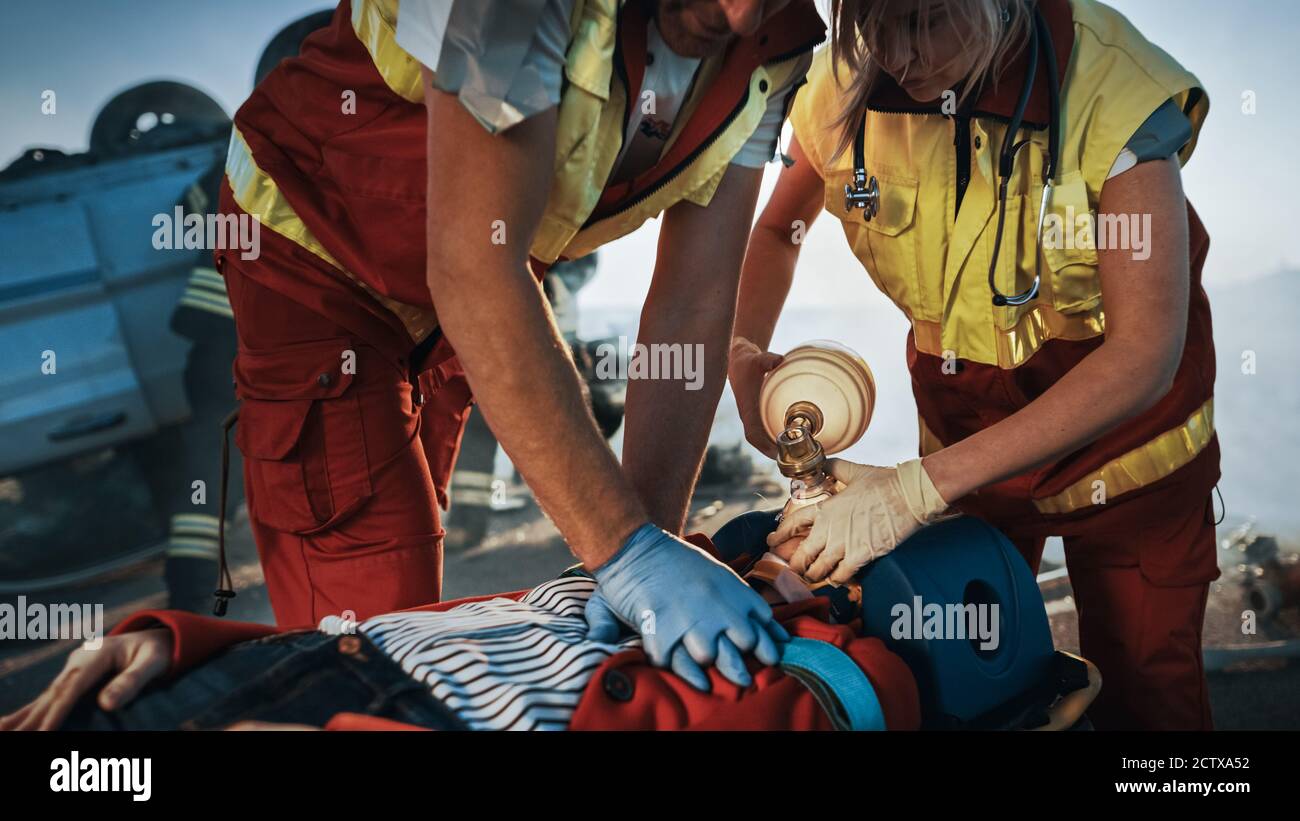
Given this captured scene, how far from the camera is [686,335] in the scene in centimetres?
176

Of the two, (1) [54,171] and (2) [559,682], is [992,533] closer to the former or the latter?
(2) [559,682]

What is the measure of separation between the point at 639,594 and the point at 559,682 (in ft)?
0.60

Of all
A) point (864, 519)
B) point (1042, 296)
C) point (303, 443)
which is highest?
point (1042, 296)

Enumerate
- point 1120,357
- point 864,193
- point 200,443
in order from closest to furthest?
point 1120,357 < point 864,193 < point 200,443

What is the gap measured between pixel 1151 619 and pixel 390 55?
1521 millimetres

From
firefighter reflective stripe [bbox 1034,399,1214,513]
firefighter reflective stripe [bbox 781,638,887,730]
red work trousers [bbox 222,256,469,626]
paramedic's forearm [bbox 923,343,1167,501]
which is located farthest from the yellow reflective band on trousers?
red work trousers [bbox 222,256,469,626]

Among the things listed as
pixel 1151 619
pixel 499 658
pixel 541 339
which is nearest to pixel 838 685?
pixel 499 658

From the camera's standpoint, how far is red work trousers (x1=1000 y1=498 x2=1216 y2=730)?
1765 millimetres

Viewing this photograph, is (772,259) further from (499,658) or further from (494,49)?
(499,658)

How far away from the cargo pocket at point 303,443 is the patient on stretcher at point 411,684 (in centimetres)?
47

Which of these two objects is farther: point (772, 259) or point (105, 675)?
point (772, 259)

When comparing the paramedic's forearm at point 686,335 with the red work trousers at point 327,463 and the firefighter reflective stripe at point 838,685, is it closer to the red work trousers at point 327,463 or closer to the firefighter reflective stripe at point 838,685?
the red work trousers at point 327,463

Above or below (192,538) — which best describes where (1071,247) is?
above
